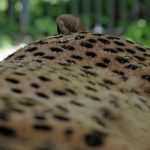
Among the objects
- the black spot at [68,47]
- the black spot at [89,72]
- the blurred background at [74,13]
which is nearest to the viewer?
the black spot at [89,72]

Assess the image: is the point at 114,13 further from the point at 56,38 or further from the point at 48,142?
the point at 48,142

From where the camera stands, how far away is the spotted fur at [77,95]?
0.69 meters

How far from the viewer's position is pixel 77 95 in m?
0.86

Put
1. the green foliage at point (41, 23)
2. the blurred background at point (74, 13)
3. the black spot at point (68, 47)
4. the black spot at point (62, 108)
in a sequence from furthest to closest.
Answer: the blurred background at point (74, 13) < the green foliage at point (41, 23) < the black spot at point (68, 47) < the black spot at point (62, 108)

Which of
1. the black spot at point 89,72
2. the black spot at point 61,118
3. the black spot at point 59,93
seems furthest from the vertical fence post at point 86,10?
the black spot at point 61,118

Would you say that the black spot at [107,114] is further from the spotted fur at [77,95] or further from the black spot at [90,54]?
the black spot at [90,54]

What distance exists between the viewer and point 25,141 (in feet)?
2.16

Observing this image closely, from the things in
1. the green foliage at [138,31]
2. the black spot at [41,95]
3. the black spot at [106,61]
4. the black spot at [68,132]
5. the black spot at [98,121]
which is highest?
the black spot at [41,95]

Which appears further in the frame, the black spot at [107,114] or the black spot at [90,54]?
the black spot at [90,54]

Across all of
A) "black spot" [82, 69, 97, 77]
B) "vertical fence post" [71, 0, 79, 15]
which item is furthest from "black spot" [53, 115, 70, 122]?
"vertical fence post" [71, 0, 79, 15]

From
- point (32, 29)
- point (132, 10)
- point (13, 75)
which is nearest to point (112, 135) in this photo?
point (13, 75)

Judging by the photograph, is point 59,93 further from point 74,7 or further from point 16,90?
point 74,7

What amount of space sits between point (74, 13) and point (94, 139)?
5181mm

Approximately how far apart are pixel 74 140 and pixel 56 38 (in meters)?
0.54
